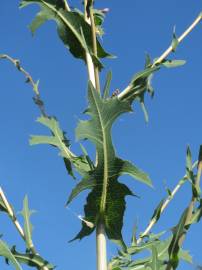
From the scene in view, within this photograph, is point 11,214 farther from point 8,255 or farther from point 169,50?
point 169,50

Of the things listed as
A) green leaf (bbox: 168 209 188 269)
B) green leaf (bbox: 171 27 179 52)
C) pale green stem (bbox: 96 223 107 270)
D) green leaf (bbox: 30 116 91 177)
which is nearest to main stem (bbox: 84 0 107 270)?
pale green stem (bbox: 96 223 107 270)

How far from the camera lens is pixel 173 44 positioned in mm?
2906

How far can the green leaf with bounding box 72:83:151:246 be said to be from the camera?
249 centimetres

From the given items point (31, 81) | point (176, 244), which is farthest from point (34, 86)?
point (176, 244)

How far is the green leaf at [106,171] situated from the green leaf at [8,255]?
1.23ft

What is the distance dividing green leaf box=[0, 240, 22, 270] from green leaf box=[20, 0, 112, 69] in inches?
45.3

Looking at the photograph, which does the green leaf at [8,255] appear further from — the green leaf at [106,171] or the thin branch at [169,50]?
the thin branch at [169,50]

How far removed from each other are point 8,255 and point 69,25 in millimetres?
1370

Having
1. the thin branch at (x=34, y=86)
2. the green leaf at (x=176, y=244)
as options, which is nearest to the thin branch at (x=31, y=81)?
the thin branch at (x=34, y=86)

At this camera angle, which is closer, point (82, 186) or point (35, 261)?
point (82, 186)

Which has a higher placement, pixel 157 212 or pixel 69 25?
pixel 69 25

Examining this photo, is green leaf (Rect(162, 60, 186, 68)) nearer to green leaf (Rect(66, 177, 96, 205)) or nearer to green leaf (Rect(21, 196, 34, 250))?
green leaf (Rect(66, 177, 96, 205))

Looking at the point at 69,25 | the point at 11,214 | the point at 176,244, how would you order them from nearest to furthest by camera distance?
the point at 176,244
the point at 11,214
the point at 69,25

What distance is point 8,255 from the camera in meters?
2.74
